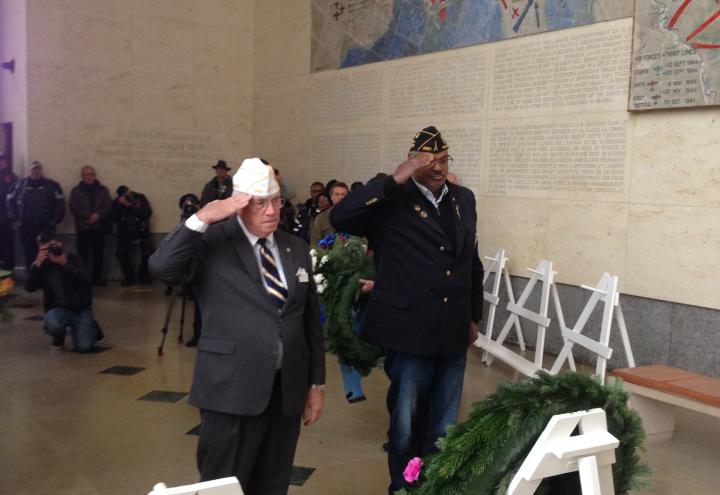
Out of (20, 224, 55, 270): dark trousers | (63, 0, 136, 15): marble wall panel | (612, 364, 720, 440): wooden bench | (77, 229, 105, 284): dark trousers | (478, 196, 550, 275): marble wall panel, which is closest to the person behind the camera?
(612, 364, 720, 440): wooden bench

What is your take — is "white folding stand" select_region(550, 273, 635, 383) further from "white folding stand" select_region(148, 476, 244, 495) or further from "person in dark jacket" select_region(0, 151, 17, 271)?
"person in dark jacket" select_region(0, 151, 17, 271)

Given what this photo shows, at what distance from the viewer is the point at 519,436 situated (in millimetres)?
1895

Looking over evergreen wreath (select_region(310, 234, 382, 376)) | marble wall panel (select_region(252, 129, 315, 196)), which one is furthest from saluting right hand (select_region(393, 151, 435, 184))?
marble wall panel (select_region(252, 129, 315, 196))

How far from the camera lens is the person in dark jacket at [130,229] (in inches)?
478

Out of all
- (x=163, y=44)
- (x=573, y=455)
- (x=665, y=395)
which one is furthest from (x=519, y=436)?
(x=163, y=44)

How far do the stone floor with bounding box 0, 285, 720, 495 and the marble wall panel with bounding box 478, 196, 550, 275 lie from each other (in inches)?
53.5

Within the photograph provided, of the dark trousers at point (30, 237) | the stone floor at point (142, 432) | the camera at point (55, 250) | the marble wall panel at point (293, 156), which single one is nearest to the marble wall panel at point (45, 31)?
the dark trousers at point (30, 237)

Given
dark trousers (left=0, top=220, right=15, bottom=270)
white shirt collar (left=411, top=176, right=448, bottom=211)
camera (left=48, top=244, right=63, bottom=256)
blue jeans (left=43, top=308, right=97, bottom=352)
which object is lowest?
blue jeans (left=43, top=308, right=97, bottom=352)

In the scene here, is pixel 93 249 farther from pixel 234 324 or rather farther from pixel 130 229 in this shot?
pixel 234 324

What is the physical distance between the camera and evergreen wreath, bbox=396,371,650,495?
1.89m

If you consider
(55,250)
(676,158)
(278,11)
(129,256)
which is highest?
(278,11)

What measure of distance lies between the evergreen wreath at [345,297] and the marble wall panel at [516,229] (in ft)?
11.9

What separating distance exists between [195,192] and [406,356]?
1046cm

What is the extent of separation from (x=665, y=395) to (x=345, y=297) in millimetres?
2163
